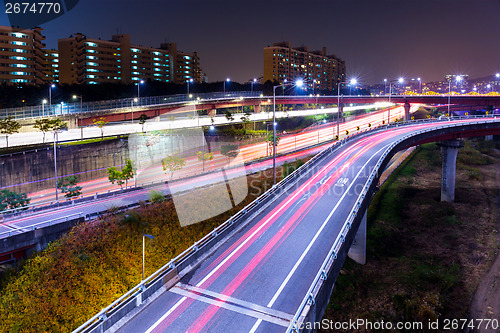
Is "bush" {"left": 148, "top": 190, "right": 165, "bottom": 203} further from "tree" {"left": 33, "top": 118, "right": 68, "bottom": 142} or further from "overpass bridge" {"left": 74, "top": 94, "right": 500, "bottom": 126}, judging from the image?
"overpass bridge" {"left": 74, "top": 94, "right": 500, "bottom": 126}

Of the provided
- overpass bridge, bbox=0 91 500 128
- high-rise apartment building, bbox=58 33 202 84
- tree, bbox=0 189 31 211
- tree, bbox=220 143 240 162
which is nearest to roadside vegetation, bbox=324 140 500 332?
overpass bridge, bbox=0 91 500 128

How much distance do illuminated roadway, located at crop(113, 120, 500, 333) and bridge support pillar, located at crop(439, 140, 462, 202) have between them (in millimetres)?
30024

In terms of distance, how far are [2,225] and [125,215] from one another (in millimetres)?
8808

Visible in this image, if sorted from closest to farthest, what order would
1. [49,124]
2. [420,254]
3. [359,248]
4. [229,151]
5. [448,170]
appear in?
[359,248], [420,254], [448,170], [49,124], [229,151]

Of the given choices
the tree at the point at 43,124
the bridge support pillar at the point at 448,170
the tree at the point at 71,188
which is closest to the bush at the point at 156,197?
the tree at the point at 71,188

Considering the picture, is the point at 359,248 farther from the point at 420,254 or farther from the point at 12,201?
the point at 12,201

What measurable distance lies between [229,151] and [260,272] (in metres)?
42.8

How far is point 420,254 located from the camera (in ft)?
120

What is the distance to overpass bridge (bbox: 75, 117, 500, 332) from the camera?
51.0ft

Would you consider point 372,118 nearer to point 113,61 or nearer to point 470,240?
point 470,240

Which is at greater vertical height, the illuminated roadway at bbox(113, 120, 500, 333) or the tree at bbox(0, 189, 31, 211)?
the tree at bbox(0, 189, 31, 211)

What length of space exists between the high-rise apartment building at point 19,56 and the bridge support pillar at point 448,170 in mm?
104733

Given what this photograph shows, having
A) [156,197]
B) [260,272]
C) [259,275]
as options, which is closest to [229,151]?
[156,197]

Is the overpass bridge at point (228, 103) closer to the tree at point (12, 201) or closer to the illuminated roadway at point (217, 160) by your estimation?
the illuminated roadway at point (217, 160)
